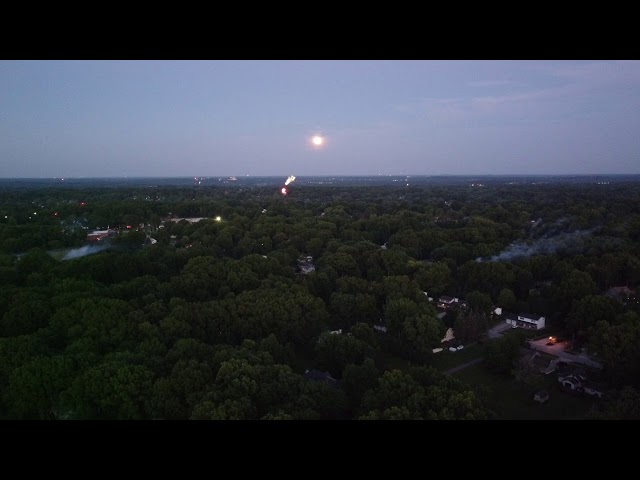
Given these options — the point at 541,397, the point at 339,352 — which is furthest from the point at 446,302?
the point at 339,352

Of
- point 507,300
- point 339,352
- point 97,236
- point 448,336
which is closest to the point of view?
point 339,352

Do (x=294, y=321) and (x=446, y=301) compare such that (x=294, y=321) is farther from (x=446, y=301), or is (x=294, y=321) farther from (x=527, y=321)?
(x=527, y=321)

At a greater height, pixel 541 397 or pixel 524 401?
pixel 541 397

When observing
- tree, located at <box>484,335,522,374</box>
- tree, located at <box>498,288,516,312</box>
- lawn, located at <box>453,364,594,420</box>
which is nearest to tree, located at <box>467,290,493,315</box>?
tree, located at <box>498,288,516,312</box>

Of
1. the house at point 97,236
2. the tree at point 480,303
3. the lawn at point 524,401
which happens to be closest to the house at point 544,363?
the lawn at point 524,401

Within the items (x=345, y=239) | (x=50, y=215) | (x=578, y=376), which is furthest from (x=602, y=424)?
(x=50, y=215)

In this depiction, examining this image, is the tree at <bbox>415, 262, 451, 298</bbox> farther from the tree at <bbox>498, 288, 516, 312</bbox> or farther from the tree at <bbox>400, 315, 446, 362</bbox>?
the tree at <bbox>400, 315, 446, 362</bbox>
